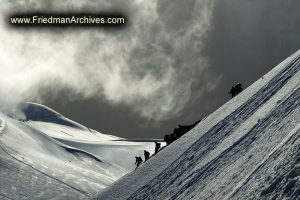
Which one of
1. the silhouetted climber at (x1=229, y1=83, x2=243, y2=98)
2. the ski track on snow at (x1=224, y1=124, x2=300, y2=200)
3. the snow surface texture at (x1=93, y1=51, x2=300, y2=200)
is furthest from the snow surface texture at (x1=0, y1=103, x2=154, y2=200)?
the ski track on snow at (x1=224, y1=124, x2=300, y2=200)

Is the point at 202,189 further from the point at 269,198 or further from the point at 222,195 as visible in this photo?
the point at 269,198

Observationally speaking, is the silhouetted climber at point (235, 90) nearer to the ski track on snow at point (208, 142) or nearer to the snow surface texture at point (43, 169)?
the ski track on snow at point (208, 142)

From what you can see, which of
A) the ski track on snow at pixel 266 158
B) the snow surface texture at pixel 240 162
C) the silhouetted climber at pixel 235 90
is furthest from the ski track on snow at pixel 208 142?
the silhouetted climber at pixel 235 90

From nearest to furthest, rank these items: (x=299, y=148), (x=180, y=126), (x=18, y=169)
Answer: (x=299, y=148), (x=180, y=126), (x=18, y=169)

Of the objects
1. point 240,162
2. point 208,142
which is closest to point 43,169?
point 208,142

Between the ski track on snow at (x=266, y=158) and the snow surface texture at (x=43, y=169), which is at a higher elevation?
the snow surface texture at (x=43, y=169)

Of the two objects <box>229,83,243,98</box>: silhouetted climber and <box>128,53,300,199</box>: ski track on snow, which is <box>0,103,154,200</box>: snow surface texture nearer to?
<box>229,83,243,98</box>: silhouetted climber

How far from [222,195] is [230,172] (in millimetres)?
1792

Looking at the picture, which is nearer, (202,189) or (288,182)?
(288,182)

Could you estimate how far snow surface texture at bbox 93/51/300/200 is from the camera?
9938 millimetres

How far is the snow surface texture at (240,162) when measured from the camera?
9938 mm

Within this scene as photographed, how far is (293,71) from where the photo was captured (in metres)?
24.3

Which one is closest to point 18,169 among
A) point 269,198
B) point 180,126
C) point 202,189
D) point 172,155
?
point 180,126

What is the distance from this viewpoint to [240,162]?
13859 mm
